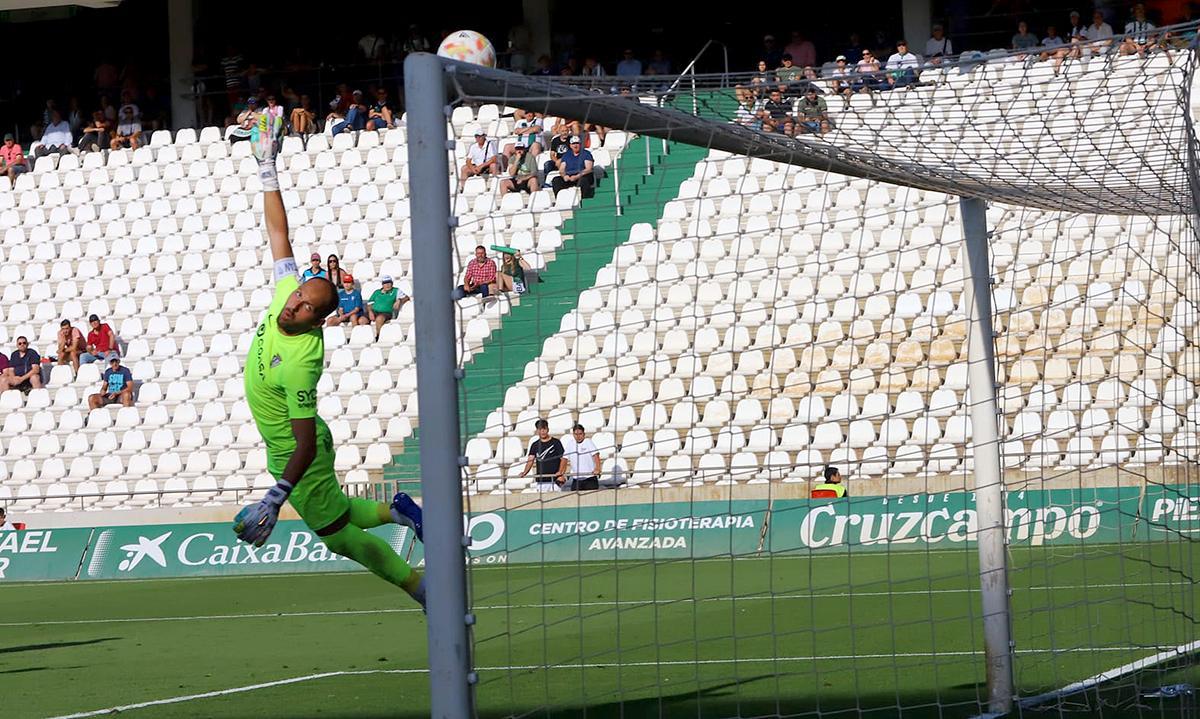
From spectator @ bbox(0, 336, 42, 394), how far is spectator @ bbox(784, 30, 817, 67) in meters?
12.6

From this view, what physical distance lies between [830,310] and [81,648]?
8993mm

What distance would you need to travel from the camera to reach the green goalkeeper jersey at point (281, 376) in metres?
7.00

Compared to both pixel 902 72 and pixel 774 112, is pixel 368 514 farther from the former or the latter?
pixel 902 72

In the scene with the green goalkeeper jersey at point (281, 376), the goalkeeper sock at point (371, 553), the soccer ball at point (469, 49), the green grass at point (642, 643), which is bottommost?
the green grass at point (642, 643)

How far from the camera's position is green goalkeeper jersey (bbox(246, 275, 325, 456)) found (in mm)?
7004

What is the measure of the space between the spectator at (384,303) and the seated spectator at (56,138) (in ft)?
32.3

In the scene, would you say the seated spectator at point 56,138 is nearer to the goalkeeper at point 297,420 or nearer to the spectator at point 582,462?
the spectator at point 582,462

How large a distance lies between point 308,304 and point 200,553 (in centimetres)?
1307

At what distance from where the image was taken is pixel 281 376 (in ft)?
23.1

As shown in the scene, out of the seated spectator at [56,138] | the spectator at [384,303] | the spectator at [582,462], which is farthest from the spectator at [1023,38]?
the seated spectator at [56,138]

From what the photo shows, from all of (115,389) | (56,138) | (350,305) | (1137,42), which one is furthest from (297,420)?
(56,138)

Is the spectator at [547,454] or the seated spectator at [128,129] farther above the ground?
the seated spectator at [128,129]

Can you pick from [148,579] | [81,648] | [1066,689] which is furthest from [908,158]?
[148,579]

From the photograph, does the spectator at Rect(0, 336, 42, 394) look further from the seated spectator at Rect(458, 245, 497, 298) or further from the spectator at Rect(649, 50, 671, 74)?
the seated spectator at Rect(458, 245, 497, 298)
